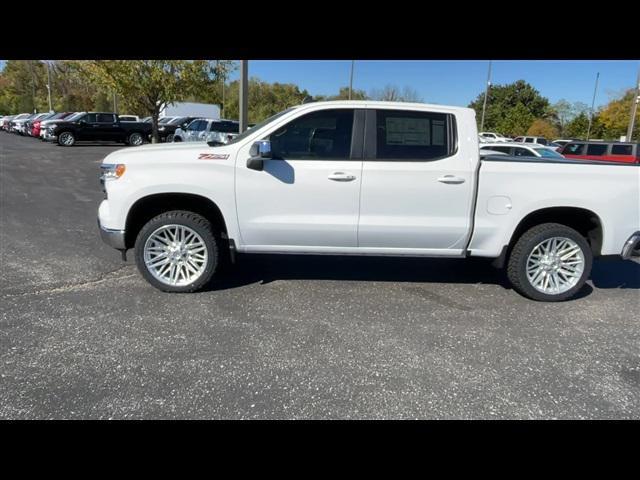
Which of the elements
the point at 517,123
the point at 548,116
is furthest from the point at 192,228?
the point at 548,116

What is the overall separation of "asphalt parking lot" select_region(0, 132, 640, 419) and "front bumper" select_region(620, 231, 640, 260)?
0.57 meters

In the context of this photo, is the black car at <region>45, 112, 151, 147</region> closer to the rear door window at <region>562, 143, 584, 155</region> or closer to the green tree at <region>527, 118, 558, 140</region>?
the rear door window at <region>562, 143, 584, 155</region>

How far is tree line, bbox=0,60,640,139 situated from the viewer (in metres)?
17.4

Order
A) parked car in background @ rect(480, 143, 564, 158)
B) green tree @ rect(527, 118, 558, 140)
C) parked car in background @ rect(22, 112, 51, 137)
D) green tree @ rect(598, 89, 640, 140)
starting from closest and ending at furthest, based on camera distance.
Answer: parked car in background @ rect(480, 143, 564, 158) → parked car in background @ rect(22, 112, 51, 137) → green tree @ rect(598, 89, 640, 140) → green tree @ rect(527, 118, 558, 140)

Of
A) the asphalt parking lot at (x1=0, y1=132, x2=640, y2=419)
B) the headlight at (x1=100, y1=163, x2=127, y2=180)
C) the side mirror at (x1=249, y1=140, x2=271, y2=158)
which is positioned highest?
the side mirror at (x1=249, y1=140, x2=271, y2=158)

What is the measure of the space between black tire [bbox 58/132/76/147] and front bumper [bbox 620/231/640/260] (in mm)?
25183

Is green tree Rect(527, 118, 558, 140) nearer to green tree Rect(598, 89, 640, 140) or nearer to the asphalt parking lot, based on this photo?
green tree Rect(598, 89, 640, 140)

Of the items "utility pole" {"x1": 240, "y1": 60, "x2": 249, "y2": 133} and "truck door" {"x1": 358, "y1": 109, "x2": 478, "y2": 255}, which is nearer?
"truck door" {"x1": 358, "y1": 109, "x2": 478, "y2": 255}

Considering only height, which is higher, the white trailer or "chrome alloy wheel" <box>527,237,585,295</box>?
the white trailer

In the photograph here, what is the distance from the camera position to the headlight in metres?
4.11

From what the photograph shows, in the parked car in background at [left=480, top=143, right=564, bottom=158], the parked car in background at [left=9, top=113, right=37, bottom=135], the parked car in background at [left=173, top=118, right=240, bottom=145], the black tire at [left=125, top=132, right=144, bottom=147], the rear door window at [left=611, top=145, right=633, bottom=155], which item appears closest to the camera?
the parked car in background at [left=480, top=143, right=564, bottom=158]

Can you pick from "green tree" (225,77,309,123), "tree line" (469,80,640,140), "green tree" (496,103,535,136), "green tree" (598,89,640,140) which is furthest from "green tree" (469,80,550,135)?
"green tree" (225,77,309,123)

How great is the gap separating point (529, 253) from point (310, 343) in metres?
2.50
